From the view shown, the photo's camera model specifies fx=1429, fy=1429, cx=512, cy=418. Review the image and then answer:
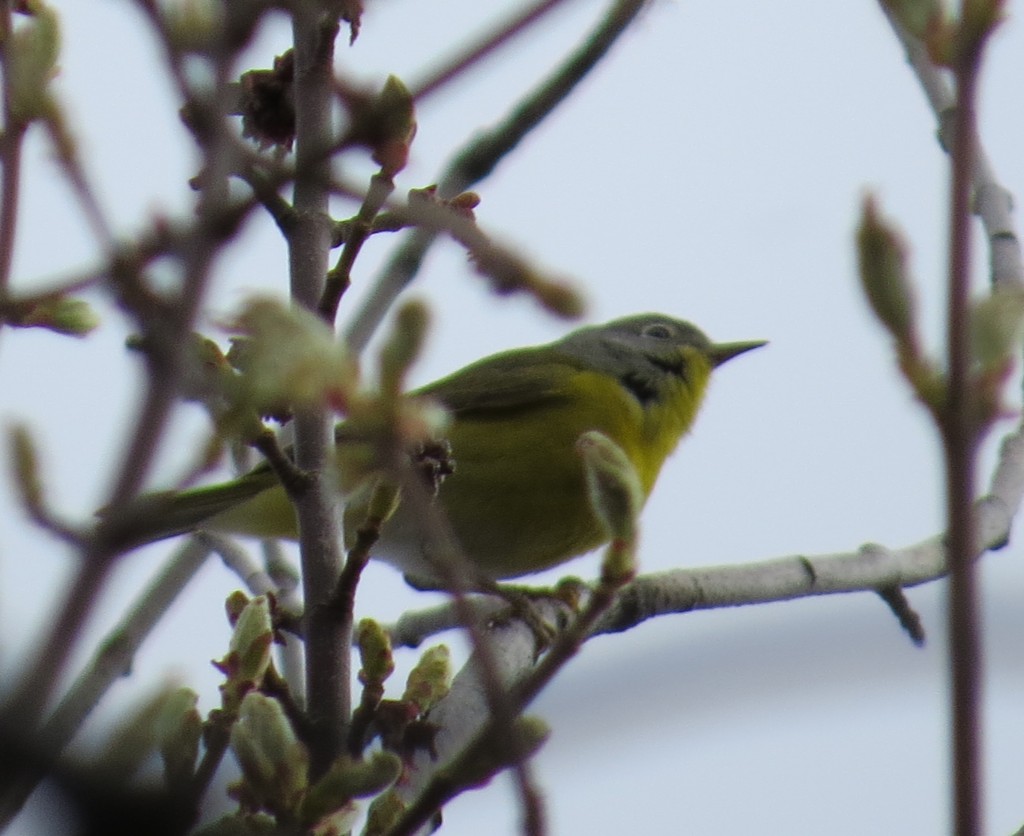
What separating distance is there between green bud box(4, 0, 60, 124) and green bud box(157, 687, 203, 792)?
721 mm

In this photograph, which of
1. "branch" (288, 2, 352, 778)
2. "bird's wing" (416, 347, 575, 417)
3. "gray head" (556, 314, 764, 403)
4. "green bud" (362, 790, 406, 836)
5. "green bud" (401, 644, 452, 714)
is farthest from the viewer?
"gray head" (556, 314, 764, 403)

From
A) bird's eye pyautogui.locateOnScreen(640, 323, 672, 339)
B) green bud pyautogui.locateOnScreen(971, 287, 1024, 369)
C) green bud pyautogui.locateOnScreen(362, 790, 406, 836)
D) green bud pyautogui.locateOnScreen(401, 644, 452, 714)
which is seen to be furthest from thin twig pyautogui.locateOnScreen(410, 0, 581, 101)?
bird's eye pyautogui.locateOnScreen(640, 323, 672, 339)

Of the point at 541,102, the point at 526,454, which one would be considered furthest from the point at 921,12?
the point at 526,454

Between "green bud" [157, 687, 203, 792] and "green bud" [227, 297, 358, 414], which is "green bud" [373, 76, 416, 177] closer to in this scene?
"green bud" [227, 297, 358, 414]

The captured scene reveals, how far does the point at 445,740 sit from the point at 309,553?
0.44 meters

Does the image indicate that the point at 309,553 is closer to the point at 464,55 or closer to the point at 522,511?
the point at 464,55

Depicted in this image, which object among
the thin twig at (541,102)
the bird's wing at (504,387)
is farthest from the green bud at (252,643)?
the bird's wing at (504,387)

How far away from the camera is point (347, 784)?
5.45 feet

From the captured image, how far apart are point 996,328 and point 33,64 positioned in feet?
3.37

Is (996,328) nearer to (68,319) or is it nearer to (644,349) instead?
(68,319)

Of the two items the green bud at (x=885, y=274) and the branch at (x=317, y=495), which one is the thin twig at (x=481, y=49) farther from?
the branch at (x=317, y=495)

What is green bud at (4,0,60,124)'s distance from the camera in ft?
4.68

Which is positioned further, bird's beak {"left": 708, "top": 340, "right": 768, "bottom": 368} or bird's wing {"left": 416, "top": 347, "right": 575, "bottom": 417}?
bird's beak {"left": 708, "top": 340, "right": 768, "bottom": 368}

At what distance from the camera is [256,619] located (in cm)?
206
